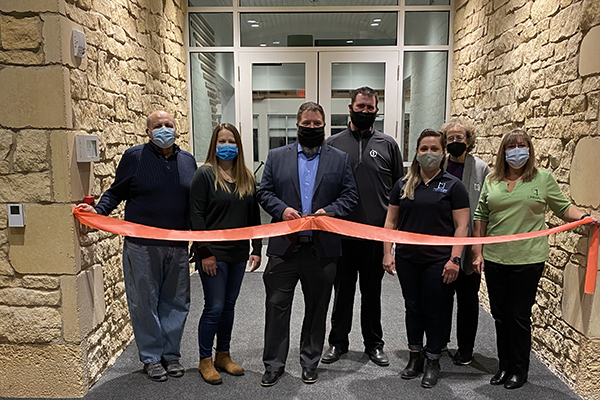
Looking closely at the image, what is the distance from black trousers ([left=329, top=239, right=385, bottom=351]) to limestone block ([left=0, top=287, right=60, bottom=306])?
1.87 m

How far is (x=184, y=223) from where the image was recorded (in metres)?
2.89

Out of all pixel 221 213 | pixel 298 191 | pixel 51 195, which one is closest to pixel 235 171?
pixel 221 213

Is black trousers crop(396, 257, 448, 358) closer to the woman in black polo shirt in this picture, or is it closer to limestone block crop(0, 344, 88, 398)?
the woman in black polo shirt

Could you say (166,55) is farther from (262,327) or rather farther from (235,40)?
(262,327)

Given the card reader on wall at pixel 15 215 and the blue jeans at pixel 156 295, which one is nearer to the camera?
the card reader on wall at pixel 15 215

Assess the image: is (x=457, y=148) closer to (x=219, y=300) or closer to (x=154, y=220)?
(x=219, y=300)

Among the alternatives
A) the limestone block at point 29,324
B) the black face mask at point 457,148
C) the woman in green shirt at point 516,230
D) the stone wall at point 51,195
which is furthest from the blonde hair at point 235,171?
the woman in green shirt at point 516,230

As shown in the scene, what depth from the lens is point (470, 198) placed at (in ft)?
10.3

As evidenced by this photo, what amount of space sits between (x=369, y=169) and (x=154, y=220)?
1.49 m

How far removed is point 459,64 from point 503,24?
127 centimetres

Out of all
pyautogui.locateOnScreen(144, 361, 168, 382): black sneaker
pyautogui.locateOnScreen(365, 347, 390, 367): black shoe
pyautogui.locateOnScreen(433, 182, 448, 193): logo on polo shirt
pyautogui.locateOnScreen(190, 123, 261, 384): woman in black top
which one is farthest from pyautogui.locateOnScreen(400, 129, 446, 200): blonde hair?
pyautogui.locateOnScreen(144, 361, 168, 382): black sneaker

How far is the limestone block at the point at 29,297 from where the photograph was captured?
8.77 ft

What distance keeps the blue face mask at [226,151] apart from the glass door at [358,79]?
3.24 metres

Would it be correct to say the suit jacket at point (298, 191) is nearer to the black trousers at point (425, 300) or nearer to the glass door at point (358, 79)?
the black trousers at point (425, 300)
